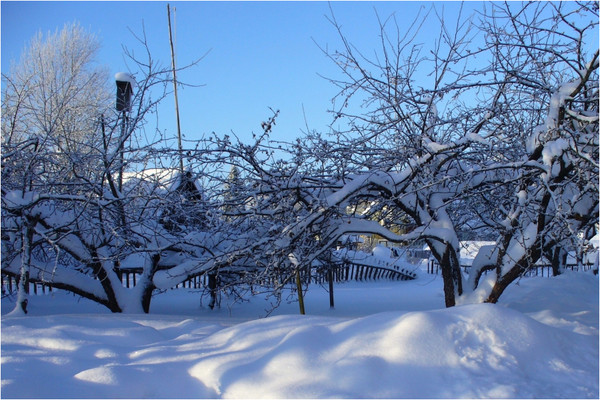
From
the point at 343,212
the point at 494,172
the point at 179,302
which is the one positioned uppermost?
the point at 494,172

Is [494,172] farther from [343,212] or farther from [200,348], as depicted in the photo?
[200,348]

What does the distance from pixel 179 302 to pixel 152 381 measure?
27.7 ft

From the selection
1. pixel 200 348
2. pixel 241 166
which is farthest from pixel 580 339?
pixel 241 166

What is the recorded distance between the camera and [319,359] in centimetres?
348

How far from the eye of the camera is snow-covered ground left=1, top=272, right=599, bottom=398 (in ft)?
10.5

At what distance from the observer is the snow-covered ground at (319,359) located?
10.5ft

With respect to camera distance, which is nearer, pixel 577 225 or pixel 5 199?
pixel 577 225

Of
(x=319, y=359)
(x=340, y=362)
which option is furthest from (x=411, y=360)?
(x=319, y=359)

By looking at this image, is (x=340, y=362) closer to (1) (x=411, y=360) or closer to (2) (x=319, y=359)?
(2) (x=319, y=359)

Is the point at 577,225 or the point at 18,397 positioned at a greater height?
the point at 577,225

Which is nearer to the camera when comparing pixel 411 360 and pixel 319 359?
pixel 411 360

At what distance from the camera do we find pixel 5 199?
6.59 metres

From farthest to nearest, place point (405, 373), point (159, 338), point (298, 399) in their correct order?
1. point (159, 338)
2. point (405, 373)
3. point (298, 399)

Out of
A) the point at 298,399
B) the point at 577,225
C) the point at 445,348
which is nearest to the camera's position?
the point at 298,399
